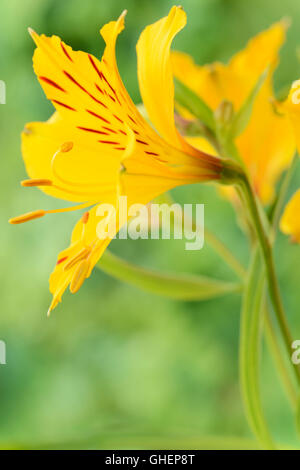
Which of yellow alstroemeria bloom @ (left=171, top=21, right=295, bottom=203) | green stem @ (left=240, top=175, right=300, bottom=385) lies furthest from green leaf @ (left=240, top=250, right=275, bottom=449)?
yellow alstroemeria bloom @ (left=171, top=21, right=295, bottom=203)

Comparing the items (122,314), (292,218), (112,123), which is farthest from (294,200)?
(122,314)

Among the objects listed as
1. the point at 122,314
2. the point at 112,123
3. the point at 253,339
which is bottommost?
the point at 253,339

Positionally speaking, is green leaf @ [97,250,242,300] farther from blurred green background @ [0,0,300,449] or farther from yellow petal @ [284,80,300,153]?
blurred green background @ [0,0,300,449]

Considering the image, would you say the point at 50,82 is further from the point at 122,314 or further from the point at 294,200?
the point at 122,314

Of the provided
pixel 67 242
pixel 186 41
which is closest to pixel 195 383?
pixel 67 242

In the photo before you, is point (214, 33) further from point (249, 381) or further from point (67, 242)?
point (249, 381)

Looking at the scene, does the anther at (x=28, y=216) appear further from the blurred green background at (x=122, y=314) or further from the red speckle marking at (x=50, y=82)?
the blurred green background at (x=122, y=314)
